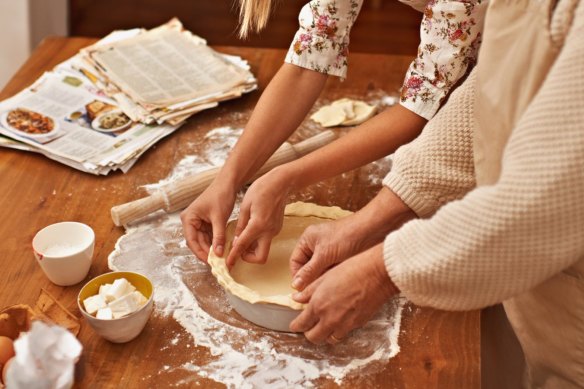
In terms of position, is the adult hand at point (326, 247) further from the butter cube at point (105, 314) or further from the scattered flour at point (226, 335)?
the butter cube at point (105, 314)

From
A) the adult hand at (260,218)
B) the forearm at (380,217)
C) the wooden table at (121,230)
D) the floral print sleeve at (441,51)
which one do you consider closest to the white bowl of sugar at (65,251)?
the wooden table at (121,230)

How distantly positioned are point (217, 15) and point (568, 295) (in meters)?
3.51

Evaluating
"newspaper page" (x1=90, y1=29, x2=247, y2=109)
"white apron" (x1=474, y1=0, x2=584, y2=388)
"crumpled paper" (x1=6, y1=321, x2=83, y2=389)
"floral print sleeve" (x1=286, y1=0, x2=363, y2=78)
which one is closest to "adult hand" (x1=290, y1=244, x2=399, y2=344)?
"white apron" (x1=474, y1=0, x2=584, y2=388)

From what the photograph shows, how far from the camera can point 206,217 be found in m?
1.42

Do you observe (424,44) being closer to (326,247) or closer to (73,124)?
(326,247)

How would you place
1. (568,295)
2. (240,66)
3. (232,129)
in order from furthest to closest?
(240,66) → (232,129) → (568,295)

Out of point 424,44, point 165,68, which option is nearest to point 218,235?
point 424,44

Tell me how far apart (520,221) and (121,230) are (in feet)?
2.84

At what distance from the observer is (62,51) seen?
2111 millimetres

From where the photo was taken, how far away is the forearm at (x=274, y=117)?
1.50 meters

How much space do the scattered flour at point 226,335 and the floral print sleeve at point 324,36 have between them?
0.46 m

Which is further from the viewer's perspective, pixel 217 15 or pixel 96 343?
pixel 217 15

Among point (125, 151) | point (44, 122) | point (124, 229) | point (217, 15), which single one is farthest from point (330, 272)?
point (217, 15)

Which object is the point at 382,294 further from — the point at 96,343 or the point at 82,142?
the point at 82,142
